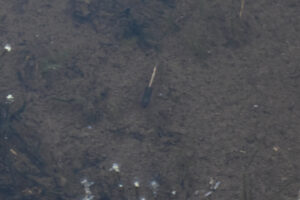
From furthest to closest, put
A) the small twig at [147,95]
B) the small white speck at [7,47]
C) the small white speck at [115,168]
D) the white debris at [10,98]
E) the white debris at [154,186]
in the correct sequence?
1. the small white speck at [7,47]
2. the white debris at [10,98]
3. the small twig at [147,95]
4. the small white speck at [115,168]
5. the white debris at [154,186]

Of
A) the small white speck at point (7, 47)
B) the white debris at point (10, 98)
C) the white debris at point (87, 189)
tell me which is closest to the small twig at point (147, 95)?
the white debris at point (87, 189)

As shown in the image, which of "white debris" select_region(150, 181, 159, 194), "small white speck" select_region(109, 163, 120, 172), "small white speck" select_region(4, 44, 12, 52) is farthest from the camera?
"small white speck" select_region(4, 44, 12, 52)

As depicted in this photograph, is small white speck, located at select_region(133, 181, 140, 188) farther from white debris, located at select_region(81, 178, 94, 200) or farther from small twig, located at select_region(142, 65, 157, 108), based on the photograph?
small twig, located at select_region(142, 65, 157, 108)

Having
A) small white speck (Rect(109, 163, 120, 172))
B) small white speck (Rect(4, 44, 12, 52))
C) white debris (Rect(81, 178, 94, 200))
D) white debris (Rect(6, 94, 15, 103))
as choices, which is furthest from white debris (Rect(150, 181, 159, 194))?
small white speck (Rect(4, 44, 12, 52))

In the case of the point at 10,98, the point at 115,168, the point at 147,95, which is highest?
the point at 147,95

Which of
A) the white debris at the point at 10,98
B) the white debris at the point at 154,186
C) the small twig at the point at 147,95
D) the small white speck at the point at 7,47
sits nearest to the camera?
the white debris at the point at 154,186

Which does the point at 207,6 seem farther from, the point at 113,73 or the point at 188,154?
the point at 188,154

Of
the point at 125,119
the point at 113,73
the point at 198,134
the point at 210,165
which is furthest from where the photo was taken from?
the point at 113,73

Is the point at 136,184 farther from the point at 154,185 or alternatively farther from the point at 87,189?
the point at 87,189

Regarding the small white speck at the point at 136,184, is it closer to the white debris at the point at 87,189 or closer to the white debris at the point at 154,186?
the white debris at the point at 154,186

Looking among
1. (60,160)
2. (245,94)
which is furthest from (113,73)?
(245,94)

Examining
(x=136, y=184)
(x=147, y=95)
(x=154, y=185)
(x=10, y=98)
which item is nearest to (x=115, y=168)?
(x=136, y=184)
